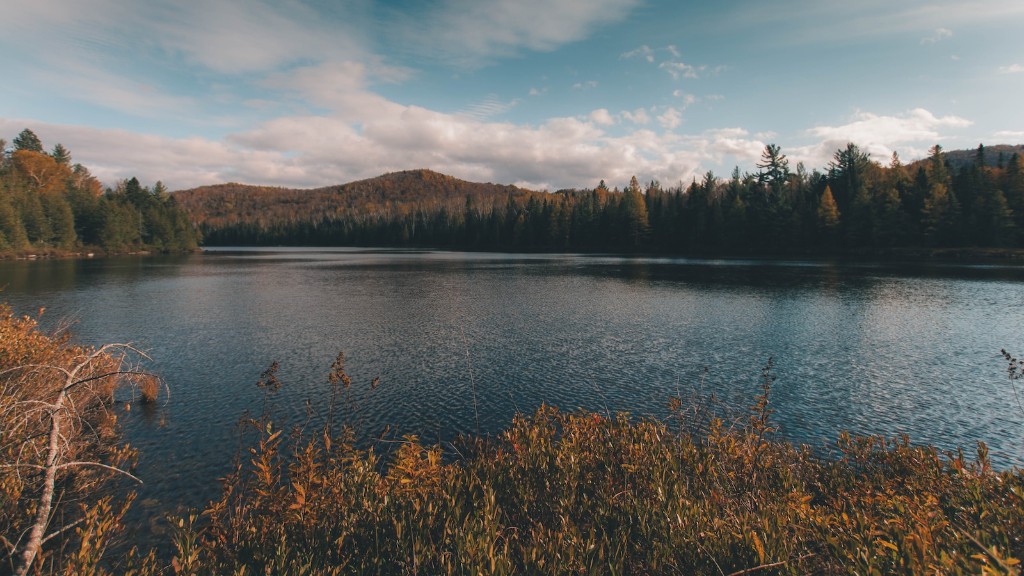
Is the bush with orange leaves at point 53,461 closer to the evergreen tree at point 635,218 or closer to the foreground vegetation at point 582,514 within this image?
the foreground vegetation at point 582,514

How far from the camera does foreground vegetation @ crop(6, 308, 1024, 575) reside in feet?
21.6

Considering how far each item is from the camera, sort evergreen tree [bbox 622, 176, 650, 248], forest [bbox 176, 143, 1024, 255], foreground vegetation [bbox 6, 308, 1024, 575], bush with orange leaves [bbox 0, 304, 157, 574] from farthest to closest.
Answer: evergreen tree [bbox 622, 176, 650, 248] < forest [bbox 176, 143, 1024, 255] < foreground vegetation [bbox 6, 308, 1024, 575] < bush with orange leaves [bbox 0, 304, 157, 574]

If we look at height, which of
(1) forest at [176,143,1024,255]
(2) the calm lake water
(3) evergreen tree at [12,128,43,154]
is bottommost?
(2) the calm lake water

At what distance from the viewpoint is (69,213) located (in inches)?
4525

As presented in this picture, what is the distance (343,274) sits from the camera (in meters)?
82.2

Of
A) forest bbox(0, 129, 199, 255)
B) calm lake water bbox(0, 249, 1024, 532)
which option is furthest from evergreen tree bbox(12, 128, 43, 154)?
calm lake water bbox(0, 249, 1024, 532)

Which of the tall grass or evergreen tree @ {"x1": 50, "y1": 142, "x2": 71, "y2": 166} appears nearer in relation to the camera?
the tall grass

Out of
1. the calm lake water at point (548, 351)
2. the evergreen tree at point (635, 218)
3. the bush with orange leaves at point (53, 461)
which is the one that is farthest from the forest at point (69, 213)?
the evergreen tree at point (635, 218)

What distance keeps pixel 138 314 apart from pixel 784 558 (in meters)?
49.8

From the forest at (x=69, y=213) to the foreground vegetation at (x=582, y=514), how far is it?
133786 millimetres

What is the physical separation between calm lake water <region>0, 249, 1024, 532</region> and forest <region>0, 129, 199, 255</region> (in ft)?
217

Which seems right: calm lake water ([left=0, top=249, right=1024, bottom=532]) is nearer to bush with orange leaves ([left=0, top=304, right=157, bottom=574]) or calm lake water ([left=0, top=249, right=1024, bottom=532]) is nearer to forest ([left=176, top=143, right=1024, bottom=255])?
bush with orange leaves ([left=0, top=304, right=157, bottom=574])

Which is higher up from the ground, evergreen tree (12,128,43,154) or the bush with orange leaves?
evergreen tree (12,128,43,154)

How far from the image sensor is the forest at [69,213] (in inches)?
4156
